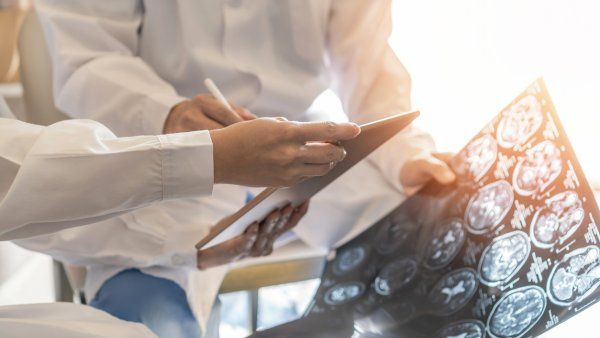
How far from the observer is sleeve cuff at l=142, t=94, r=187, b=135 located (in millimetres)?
1113

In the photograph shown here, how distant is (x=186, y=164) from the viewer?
2.30 feet

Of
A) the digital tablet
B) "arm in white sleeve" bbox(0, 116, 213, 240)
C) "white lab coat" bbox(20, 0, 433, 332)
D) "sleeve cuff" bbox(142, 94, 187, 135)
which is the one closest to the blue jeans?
"white lab coat" bbox(20, 0, 433, 332)

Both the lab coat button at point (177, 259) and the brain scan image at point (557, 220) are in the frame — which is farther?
the lab coat button at point (177, 259)

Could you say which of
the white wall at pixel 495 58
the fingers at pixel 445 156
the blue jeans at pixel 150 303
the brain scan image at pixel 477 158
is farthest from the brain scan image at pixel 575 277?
the white wall at pixel 495 58

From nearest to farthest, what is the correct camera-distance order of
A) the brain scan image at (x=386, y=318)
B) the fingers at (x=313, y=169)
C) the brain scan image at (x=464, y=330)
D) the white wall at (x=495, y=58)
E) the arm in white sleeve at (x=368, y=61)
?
the fingers at (x=313, y=169) → the brain scan image at (x=464, y=330) → the brain scan image at (x=386, y=318) → the arm in white sleeve at (x=368, y=61) → the white wall at (x=495, y=58)

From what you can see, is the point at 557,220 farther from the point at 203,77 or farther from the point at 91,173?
the point at 203,77

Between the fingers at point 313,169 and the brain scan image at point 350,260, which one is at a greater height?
the fingers at point 313,169

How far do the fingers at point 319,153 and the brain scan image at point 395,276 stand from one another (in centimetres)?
35

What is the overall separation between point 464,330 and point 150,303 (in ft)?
1.62

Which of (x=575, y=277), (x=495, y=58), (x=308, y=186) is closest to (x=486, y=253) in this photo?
(x=575, y=277)

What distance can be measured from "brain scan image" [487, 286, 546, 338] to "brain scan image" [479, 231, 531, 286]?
30 mm

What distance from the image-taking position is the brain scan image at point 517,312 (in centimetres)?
81

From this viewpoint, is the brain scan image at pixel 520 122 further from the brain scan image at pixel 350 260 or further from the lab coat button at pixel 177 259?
the lab coat button at pixel 177 259

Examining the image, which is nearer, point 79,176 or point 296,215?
point 79,176
